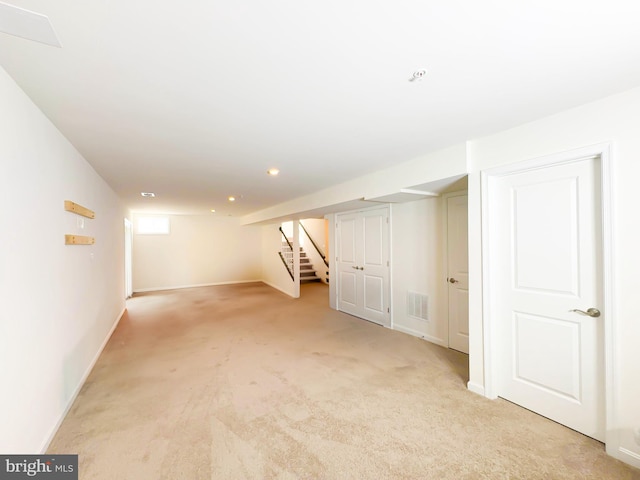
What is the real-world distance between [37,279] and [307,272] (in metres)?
7.85

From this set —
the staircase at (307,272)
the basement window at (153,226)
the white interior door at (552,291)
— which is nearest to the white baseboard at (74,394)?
the white interior door at (552,291)

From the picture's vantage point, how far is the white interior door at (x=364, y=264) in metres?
4.57

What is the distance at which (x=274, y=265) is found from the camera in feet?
27.9

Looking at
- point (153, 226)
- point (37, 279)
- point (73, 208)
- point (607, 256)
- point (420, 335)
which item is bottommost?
point (420, 335)

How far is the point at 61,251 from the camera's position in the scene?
220 centimetres

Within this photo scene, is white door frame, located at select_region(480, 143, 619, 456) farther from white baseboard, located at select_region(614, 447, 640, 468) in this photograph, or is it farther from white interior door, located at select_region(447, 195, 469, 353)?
white interior door, located at select_region(447, 195, 469, 353)

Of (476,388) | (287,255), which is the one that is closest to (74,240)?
(476,388)

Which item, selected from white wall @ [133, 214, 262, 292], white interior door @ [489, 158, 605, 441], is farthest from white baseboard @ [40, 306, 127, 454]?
white wall @ [133, 214, 262, 292]

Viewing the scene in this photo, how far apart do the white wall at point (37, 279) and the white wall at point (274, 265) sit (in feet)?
15.7

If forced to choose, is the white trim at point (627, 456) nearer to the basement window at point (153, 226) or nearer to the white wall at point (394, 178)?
the white wall at point (394, 178)

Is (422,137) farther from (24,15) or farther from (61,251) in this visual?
(61,251)

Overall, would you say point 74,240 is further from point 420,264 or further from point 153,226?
point 153,226

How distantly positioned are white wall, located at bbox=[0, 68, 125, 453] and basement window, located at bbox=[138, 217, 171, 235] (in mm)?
5674

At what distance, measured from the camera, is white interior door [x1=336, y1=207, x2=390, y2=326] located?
15.0ft
